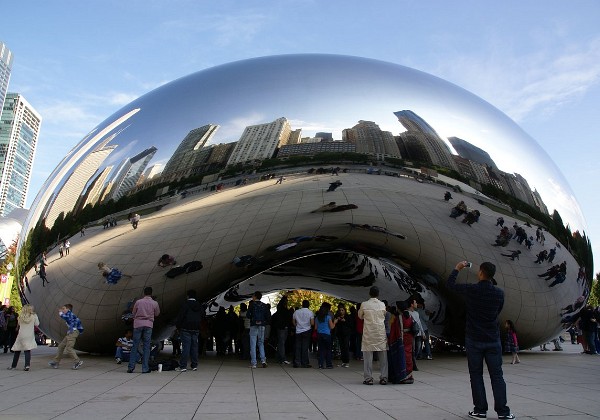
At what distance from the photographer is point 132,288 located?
23.6ft

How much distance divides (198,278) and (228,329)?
4.37 m

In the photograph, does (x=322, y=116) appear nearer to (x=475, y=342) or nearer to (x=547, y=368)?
(x=475, y=342)

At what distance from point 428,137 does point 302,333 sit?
3.95m

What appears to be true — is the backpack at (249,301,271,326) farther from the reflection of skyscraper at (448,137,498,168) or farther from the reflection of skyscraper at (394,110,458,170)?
the reflection of skyscraper at (448,137,498,168)

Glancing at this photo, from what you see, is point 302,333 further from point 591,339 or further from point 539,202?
point 591,339

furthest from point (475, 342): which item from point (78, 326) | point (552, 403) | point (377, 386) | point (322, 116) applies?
point (78, 326)

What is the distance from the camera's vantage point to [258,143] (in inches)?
265

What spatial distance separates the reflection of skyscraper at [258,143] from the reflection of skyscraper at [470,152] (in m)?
2.49

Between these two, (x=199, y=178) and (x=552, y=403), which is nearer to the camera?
(x=552, y=403)

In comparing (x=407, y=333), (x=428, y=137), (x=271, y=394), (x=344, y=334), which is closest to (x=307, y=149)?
(x=428, y=137)

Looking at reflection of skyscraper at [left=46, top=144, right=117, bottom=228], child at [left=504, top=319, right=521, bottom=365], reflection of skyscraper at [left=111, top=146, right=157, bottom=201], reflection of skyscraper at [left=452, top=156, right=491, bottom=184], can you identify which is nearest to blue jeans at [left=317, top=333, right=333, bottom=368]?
child at [left=504, top=319, right=521, bottom=365]

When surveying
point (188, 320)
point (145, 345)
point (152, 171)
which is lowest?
point (145, 345)

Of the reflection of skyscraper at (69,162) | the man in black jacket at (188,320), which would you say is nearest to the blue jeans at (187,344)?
the man in black jacket at (188,320)

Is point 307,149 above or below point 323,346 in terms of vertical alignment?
above
